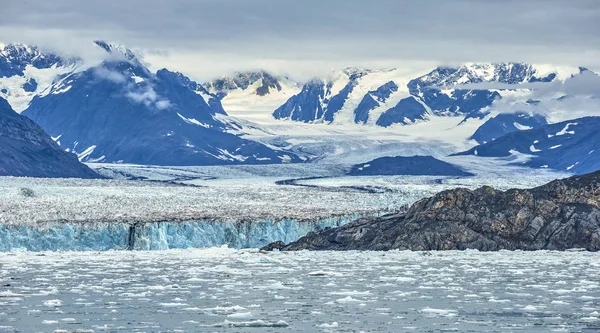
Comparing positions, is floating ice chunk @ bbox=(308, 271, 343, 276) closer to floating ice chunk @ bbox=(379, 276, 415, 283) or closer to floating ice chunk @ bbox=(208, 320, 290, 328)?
floating ice chunk @ bbox=(379, 276, 415, 283)

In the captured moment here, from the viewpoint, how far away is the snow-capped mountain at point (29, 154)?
567 feet

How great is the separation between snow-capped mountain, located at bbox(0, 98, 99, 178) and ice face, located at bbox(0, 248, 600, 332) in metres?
118

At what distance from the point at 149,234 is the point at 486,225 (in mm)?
19259

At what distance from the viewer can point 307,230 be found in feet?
236

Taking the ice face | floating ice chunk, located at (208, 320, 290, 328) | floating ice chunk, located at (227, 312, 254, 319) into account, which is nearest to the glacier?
the ice face

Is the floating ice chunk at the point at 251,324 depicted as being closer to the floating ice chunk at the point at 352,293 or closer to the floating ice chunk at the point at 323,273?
the floating ice chunk at the point at 352,293

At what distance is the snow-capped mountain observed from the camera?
173 m

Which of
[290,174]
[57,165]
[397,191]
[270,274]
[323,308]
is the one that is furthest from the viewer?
[57,165]

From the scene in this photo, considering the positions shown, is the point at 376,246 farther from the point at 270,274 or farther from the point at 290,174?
the point at 290,174

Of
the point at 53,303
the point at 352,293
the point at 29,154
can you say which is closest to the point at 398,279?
the point at 352,293

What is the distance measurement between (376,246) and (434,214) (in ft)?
12.0

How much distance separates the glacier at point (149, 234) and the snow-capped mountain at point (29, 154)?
101297mm

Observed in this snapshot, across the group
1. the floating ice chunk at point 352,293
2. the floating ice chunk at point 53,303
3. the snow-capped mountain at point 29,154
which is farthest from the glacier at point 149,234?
the snow-capped mountain at point 29,154

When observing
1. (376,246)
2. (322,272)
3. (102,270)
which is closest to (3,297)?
(102,270)
